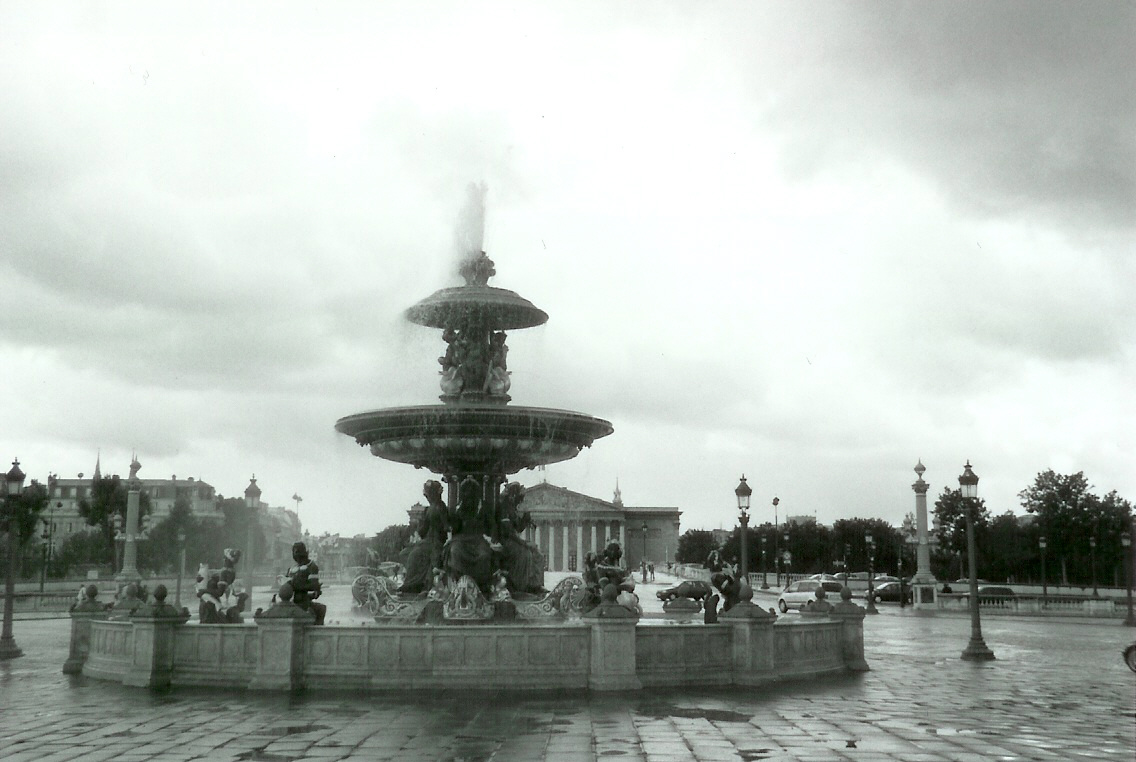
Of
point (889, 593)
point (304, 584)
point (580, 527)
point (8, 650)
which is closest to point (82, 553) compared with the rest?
point (580, 527)

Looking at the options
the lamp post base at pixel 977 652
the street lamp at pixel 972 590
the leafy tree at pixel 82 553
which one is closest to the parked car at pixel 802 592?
the street lamp at pixel 972 590

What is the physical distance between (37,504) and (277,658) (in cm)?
6023

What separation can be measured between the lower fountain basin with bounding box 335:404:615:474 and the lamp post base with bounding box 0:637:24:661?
7837mm

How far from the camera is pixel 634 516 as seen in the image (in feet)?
490

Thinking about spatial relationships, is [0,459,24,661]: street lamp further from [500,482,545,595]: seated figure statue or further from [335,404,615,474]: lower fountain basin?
[500,482,545,595]: seated figure statue

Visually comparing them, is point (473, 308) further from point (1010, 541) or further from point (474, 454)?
point (1010, 541)

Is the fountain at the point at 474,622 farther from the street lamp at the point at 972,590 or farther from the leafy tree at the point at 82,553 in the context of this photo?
the leafy tree at the point at 82,553

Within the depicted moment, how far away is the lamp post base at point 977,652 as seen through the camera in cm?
2083

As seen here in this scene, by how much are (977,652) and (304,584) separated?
1264 centimetres

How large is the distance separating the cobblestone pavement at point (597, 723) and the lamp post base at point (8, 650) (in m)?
4.94

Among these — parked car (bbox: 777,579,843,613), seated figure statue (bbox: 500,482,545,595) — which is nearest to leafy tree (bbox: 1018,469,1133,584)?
parked car (bbox: 777,579,843,613)

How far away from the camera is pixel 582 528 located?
140625 millimetres

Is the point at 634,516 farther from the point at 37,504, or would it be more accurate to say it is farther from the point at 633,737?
the point at 633,737

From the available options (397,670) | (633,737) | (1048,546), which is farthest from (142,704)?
(1048,546)
